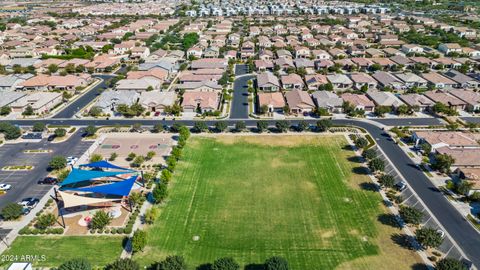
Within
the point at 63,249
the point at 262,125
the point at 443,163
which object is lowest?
the point at 63,249

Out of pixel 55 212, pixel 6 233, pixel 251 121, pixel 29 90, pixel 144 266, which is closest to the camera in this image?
pixel 144 266

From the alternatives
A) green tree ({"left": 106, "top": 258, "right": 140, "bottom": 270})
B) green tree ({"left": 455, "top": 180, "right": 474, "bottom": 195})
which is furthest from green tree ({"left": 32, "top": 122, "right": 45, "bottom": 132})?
green tree ({"left": 455, "top": 180, "right": 474, "bottom": 195})

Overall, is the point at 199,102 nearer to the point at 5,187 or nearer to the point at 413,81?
the point at 5,187

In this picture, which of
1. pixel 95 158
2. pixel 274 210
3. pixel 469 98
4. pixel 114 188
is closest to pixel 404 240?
pixel 274 210

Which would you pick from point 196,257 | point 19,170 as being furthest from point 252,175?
point 19,170

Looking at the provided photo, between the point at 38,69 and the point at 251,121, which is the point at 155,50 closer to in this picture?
the point at 38,69

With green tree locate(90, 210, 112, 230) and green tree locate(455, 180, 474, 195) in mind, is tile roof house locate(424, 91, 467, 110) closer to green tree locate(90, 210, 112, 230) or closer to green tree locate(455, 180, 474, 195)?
green tree locate(455, 180, 474, 195)
